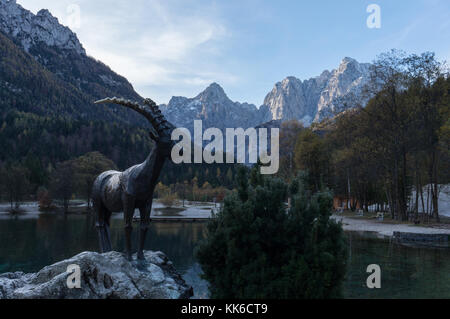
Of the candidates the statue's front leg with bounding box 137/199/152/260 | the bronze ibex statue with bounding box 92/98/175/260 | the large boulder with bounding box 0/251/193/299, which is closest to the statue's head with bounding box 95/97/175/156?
the bronze ibex statue with bounding box 92/98/175/260

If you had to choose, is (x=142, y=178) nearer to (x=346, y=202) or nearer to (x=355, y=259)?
(x=355, y=259)

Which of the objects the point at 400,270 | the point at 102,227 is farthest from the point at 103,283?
the point at 400,270

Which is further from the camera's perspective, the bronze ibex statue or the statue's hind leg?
the statue's hind leg

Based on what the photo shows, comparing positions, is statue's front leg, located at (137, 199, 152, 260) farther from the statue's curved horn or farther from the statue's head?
the statue's curved horn

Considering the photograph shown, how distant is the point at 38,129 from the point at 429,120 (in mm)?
98480

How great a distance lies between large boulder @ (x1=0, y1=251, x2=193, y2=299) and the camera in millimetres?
5961

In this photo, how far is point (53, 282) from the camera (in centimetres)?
597

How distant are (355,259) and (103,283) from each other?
852 cm

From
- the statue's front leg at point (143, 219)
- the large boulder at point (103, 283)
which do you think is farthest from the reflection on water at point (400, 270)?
the statue's front leg at point (143, 219)

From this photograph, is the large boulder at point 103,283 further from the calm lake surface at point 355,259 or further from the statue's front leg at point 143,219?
the calm lake surface at point 355,259

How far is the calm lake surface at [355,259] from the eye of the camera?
26.0 feet

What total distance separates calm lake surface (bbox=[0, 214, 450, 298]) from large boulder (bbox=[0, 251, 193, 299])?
3.85ft

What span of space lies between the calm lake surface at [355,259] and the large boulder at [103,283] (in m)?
1.17
